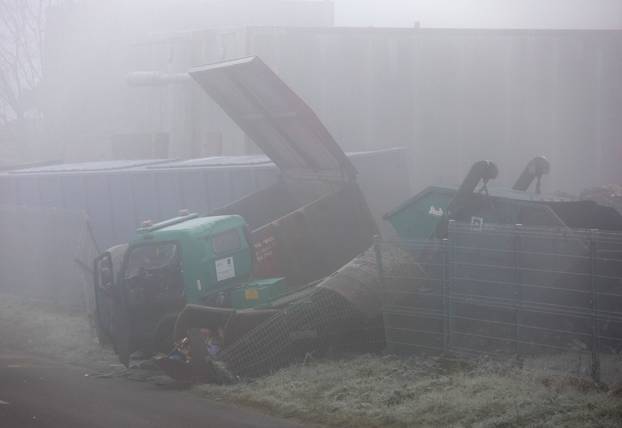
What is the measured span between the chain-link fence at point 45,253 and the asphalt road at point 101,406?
5558mm

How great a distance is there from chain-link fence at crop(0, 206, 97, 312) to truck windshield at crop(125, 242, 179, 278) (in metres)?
5.46

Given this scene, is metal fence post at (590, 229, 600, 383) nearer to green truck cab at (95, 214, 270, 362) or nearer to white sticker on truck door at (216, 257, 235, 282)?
green truck cab at (95, 214, 270, 362)

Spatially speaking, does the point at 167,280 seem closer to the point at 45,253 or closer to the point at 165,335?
the point at 165,335

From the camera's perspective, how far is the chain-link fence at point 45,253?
17.3m

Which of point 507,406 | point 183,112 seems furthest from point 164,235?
point 183,112

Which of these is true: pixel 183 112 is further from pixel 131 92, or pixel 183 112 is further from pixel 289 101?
pixel 289 101

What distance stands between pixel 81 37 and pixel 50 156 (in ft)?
18.9

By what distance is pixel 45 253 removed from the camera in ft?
59.9

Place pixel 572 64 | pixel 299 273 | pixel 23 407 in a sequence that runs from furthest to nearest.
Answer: pixel 572 64 → pixel 299 273 → pixel 23 407

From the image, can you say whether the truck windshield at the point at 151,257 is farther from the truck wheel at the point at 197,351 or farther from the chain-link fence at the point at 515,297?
the chain-link fence at the point at 515,297

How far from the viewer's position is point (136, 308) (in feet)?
37.3

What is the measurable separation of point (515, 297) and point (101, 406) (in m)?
4.49

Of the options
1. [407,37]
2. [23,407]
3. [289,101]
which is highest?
[407,37]

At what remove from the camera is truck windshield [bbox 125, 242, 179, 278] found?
1126cm
